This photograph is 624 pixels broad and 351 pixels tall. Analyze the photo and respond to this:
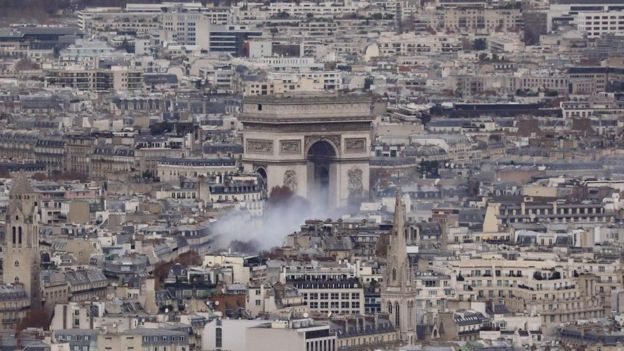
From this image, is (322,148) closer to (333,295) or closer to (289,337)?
(333,295)

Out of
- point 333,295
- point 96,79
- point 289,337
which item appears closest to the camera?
point 289,337

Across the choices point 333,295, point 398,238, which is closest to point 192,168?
point 333,295

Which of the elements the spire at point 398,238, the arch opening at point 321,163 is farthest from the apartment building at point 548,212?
the spire at point 398,238

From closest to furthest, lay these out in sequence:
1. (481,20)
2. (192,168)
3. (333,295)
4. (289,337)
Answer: (289,337) < (333,295) < (192,168) < (481,20)

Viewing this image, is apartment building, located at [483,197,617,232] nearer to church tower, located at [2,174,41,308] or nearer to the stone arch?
the stone arch

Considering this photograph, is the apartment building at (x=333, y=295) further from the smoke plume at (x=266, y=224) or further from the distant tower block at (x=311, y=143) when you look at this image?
the distant tower block at (x=311, y=143)
